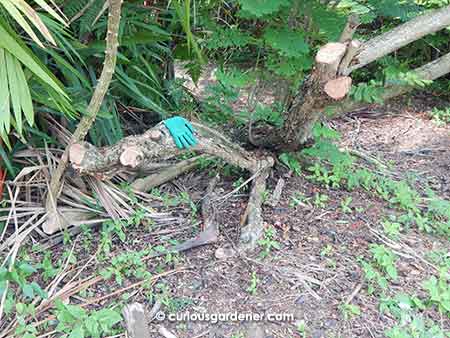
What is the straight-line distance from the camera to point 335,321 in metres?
1.67

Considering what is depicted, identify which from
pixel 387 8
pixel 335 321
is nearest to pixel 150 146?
pixel 335 321

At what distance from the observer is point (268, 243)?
192cm

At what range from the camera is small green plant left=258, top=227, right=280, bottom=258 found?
6.20 feet

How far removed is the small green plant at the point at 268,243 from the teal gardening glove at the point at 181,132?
0.43 m

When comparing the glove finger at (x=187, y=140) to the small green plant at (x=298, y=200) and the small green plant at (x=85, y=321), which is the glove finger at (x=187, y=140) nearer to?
the small green plant at (x=298, y=200)

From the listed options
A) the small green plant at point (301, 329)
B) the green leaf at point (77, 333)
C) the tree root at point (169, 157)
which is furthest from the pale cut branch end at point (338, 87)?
the green leaf at point (77, 333)

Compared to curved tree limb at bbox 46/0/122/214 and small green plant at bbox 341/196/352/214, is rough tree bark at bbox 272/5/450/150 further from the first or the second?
curved tree limb at bbox 46/0/122/214

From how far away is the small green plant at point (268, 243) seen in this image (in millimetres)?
1891

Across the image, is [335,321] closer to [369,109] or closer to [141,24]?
[141,24]

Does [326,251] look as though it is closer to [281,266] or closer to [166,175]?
[281,266]

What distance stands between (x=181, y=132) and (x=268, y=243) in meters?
0.51

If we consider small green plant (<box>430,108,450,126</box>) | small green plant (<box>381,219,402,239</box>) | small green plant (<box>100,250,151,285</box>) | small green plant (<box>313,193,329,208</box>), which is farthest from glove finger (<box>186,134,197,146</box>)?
small green plant (<box>430,108,450,126</box>)

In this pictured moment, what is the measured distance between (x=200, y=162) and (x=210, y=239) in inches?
19.8

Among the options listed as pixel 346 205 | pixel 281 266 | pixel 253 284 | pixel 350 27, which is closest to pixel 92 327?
pixel 253 284
